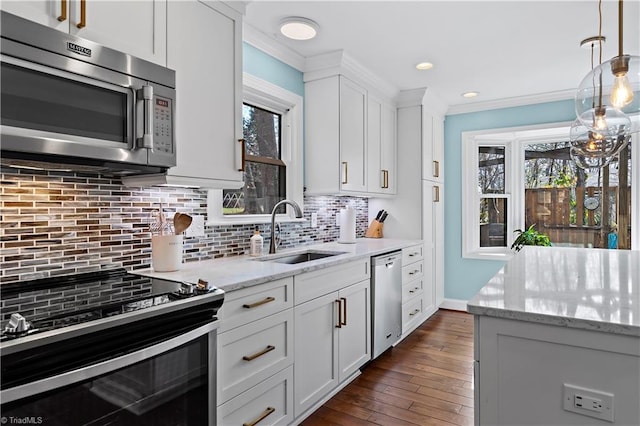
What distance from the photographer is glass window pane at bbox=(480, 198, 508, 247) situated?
187 inches

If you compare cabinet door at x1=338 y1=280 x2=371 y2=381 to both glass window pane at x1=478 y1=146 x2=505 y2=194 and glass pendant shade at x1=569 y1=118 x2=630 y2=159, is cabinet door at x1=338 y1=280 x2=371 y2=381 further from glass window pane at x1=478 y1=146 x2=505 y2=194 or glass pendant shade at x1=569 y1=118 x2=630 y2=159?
glass window pane at x1=478 y1=146 x2=505 y2=194

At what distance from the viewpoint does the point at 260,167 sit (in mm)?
2893

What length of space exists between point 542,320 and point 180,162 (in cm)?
156

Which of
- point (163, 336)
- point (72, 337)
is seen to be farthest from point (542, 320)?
point (72, 337)

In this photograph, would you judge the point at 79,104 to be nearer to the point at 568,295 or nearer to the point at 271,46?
the point at 271,46

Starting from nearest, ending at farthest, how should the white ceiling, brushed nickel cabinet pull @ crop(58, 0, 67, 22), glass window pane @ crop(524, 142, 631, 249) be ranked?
brushed nickel cabinet pull @ crop(58, 0, 67, 22) → the white ceiling → glass window pane @ crop(524, 142, 631, 249)

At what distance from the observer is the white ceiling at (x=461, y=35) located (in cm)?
234

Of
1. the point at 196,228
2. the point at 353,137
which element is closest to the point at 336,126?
the point at 353,137

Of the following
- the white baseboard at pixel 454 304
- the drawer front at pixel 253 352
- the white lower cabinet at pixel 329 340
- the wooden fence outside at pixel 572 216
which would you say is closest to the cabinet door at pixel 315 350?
the white lower cabinet at pixel 329 340

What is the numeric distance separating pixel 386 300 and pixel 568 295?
1877 millimetres

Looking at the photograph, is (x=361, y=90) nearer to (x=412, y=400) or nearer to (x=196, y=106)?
(x=196, y=106)

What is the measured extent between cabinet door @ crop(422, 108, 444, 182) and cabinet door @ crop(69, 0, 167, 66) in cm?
299

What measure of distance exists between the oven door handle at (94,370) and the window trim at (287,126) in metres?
1.26

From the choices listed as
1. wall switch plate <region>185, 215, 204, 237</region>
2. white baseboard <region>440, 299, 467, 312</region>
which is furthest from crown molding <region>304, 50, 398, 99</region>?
white baseboard <region>440, 299, 467, 312</region>
